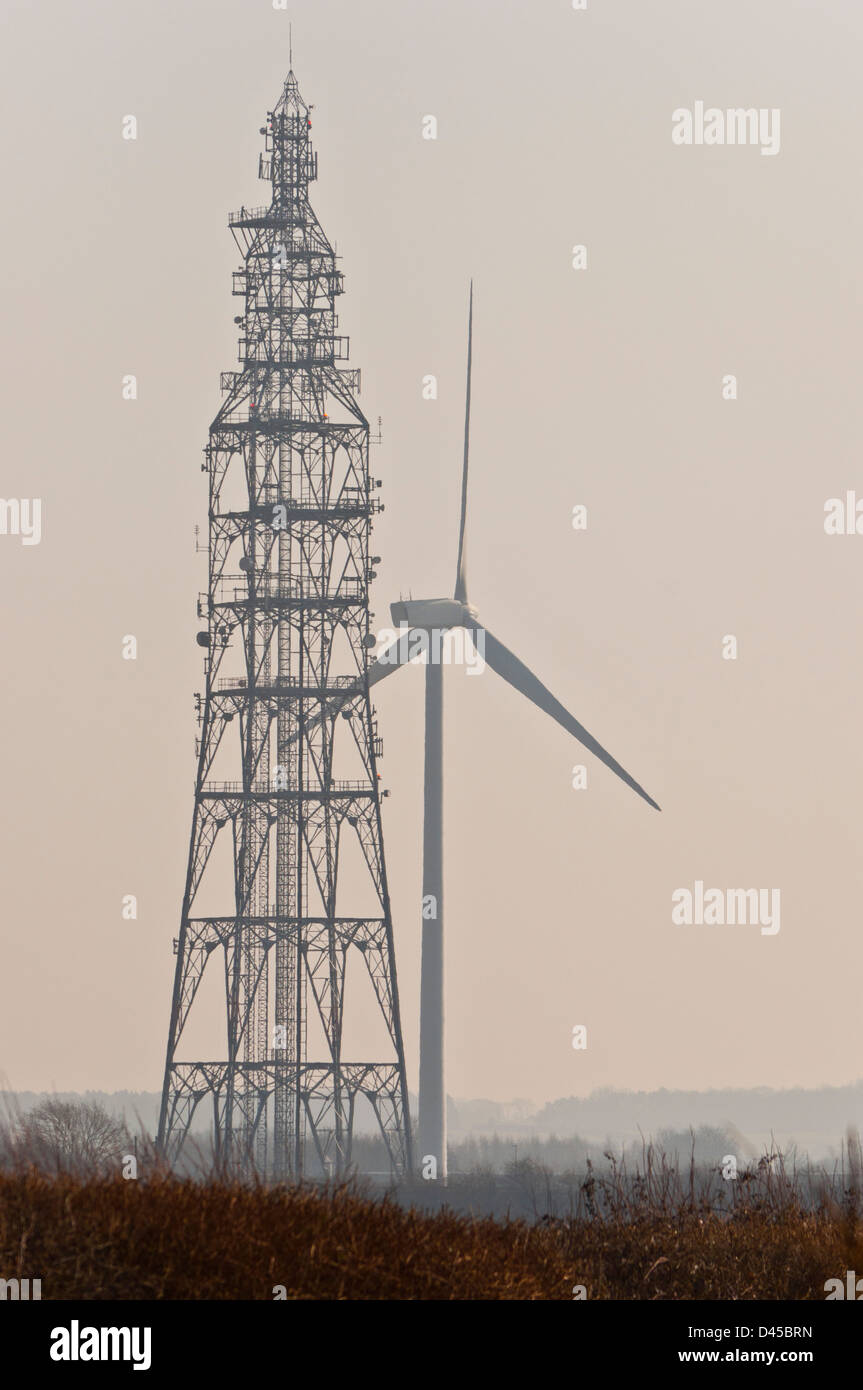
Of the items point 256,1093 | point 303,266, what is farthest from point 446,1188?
point 303,266

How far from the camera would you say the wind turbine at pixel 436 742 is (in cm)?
11675

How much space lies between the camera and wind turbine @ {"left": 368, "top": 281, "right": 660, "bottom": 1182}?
117m

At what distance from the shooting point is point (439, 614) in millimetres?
127062

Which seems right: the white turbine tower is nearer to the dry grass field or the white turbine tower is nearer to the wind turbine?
the wind turbine

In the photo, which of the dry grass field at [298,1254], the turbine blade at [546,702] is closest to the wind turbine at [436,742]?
the turbine blade at [546,702]

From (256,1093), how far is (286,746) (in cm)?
1697

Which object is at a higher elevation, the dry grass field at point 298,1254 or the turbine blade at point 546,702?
the turbine blade at point 546,702

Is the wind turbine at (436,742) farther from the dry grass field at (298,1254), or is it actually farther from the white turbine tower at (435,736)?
the dry grass field at (298,1254)

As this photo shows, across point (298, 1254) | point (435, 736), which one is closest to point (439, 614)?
point (435, 736)

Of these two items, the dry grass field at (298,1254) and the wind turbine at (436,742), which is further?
the wind turbine at (436,742)

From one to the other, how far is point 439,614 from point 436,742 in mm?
6460

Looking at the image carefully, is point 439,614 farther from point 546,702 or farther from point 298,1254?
point 298,1254

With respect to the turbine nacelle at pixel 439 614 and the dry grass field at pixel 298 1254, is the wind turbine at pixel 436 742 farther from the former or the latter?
the dry grass field at pixel 298 1254

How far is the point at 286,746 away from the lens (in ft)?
399
